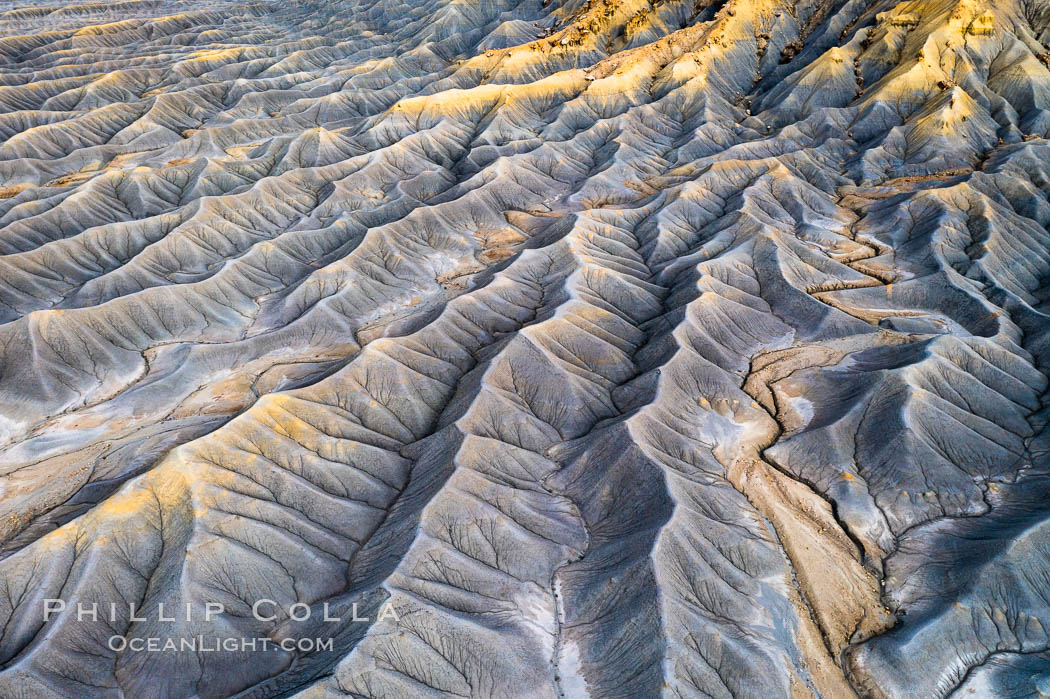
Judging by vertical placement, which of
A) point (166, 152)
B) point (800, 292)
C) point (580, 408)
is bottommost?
point (166, 152)

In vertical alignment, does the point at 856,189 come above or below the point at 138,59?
above

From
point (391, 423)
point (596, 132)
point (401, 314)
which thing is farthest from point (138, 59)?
point (391, 423)

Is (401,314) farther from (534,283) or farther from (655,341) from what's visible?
(655,341)

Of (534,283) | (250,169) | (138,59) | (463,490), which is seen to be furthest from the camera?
(138,59)

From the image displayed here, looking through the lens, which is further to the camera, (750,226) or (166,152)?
(166,152)

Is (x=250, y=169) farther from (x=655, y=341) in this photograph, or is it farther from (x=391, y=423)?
(x=655, y=341)

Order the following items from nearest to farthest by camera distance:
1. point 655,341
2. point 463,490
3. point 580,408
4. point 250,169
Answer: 1. point 463,490
2. point 580,408
3. point 655,341
4. point 250,169
